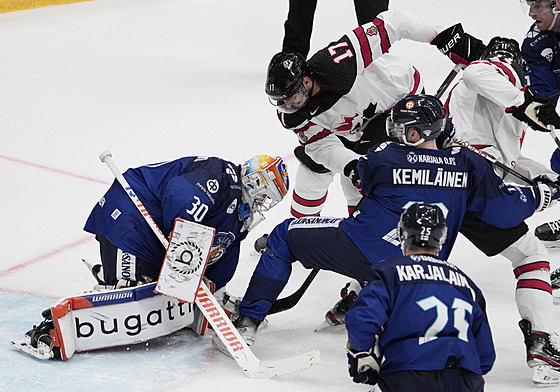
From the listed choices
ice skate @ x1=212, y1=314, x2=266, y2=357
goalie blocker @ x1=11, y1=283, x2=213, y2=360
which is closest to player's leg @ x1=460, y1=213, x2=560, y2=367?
ice skate @ x1=212, y1=314, x2=266, y2=357

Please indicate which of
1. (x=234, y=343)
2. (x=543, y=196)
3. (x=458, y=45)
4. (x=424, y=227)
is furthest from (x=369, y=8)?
(x=424, y=227)

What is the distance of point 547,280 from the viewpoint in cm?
283

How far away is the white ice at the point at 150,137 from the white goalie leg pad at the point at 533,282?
0.23 meters

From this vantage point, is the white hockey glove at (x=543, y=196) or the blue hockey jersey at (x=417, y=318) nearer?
the blue hockey jersey at (x=417, y=318)

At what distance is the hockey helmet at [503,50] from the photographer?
3439 mm

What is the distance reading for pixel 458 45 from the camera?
136 inches

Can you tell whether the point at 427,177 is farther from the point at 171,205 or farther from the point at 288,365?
the point at 171,205

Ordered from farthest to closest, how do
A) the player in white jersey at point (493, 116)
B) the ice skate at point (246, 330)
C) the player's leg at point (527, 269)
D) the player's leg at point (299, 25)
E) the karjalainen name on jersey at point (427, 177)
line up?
the player's leg at point (299, 25) → the player in white jersey at point (493, 116) → the ice skate at point (246, 330) → the player's leg at point (527, 269) → the karjalainen name on jersey at point (427, 177)

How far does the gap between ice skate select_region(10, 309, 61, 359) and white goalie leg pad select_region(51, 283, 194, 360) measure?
0.11 ft

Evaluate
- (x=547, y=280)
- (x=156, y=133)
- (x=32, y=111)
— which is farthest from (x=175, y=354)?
(x=32, y=111)

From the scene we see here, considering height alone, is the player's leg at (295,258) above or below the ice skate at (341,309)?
above

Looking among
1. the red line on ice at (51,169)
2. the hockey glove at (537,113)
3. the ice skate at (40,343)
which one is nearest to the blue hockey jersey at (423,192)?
the hockey glove at (537,113)

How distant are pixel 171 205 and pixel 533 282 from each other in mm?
1316

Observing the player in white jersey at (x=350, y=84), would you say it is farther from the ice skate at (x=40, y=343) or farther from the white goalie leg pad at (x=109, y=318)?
the ice skate at (x=40, y=343)
